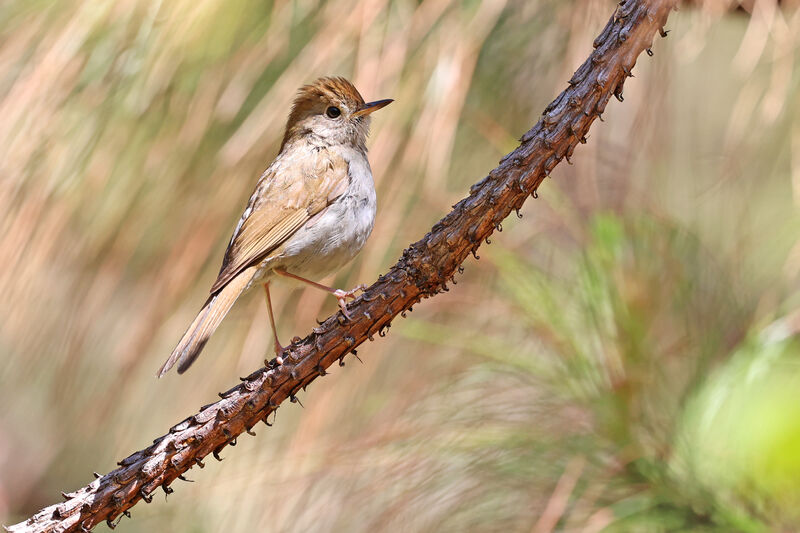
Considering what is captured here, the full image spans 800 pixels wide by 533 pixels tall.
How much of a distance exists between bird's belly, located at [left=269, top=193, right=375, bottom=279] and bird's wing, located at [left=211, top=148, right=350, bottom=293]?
4 cm

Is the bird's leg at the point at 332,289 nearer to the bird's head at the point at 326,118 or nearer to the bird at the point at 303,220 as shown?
the bird at the point at 303,220

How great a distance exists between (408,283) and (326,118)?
4.41ft

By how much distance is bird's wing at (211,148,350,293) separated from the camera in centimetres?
226

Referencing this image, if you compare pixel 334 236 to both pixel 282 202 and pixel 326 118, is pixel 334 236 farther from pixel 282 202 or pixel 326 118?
pixel 326 118

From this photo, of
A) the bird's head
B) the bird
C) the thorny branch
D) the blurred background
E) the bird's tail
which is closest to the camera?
the thorny branch

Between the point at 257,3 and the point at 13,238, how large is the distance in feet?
2.44

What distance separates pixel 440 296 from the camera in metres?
2.47

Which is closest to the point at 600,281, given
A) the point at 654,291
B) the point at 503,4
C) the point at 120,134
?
the point at 654,291

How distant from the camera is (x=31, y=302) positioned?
2.06 metres

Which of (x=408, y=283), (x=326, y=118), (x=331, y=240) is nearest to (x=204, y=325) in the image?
(x=331, y=240)

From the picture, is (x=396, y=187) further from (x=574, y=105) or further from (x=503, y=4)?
(x=574, y=105)

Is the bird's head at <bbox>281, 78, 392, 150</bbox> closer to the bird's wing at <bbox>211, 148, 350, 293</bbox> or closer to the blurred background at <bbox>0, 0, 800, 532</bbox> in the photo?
the bird's wing at <bbox>211, 148, 350, 293</bbox>

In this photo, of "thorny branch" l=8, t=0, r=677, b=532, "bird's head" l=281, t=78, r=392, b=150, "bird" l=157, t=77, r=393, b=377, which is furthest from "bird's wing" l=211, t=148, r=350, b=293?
"thorny branch" l=8, t=0, r=677, b=532

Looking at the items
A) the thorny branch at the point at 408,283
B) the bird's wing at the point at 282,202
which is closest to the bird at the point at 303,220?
the bird's wing at the point at 282,202
